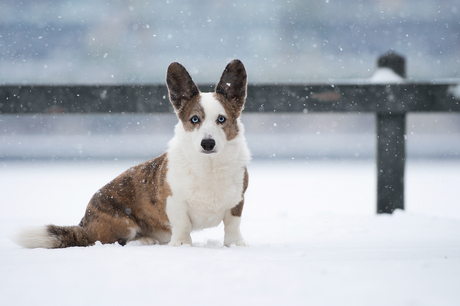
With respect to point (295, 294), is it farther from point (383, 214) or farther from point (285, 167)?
point (285, 167)

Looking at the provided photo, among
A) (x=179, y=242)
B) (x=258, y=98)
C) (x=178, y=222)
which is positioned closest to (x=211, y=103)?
(x=178, y=222)

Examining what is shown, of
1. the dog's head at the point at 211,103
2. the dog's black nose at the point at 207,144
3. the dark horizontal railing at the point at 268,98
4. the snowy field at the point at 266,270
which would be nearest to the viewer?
the snowy field at the point at 266,270

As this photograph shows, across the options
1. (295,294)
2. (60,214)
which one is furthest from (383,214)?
(60,214)

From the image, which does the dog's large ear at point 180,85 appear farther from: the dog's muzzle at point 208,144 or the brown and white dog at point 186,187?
the dog's muzzle at point 208,144

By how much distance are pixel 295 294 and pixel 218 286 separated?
0.25 metres

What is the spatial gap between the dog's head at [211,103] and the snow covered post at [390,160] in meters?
1.61

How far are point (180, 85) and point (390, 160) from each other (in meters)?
2.08

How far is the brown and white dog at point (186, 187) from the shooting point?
7.42 feet

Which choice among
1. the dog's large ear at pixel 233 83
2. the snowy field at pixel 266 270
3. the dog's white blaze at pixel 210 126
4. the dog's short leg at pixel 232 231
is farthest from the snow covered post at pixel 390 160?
the dog's white blaze at pixel 210 126

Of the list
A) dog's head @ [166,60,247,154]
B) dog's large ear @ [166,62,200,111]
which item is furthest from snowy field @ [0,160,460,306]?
dog's large ear @ [166,62,200,111]

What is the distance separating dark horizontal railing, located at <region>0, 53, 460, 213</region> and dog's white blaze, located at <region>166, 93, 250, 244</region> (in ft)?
3.50

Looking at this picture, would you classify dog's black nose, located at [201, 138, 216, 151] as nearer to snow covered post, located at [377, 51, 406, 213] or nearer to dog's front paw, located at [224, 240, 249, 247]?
dog's front paw, located at [224, 240, 249, 247]

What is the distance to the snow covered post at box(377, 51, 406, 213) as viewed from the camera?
133 inches

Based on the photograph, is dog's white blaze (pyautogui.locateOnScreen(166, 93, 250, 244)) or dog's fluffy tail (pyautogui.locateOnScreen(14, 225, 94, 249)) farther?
dog's white blaze (pyautogui.locateOnScreen(166, 93, 250, 244))
